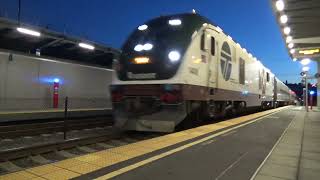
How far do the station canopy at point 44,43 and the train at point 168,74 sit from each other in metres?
6.27

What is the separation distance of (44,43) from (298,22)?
532 inches

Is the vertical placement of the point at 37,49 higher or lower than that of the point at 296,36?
lower

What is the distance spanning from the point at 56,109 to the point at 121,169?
13.0 metres

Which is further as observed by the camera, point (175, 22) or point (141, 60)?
point (175, 22)

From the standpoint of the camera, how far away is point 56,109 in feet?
57.6

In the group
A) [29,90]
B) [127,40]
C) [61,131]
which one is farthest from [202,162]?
[29,90]

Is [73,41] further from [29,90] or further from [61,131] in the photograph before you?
[61,131]

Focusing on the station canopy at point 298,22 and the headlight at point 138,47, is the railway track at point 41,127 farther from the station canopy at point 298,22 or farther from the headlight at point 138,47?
the station canopy at point 298,22

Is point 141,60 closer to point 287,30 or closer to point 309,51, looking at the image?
point 287,30

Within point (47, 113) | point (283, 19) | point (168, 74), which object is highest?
point (283, 19)

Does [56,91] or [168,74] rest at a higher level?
[168,74]

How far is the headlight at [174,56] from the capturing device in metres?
9.76

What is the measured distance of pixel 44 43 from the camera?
1967cm

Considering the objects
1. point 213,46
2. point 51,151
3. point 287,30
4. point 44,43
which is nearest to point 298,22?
point 287,30
